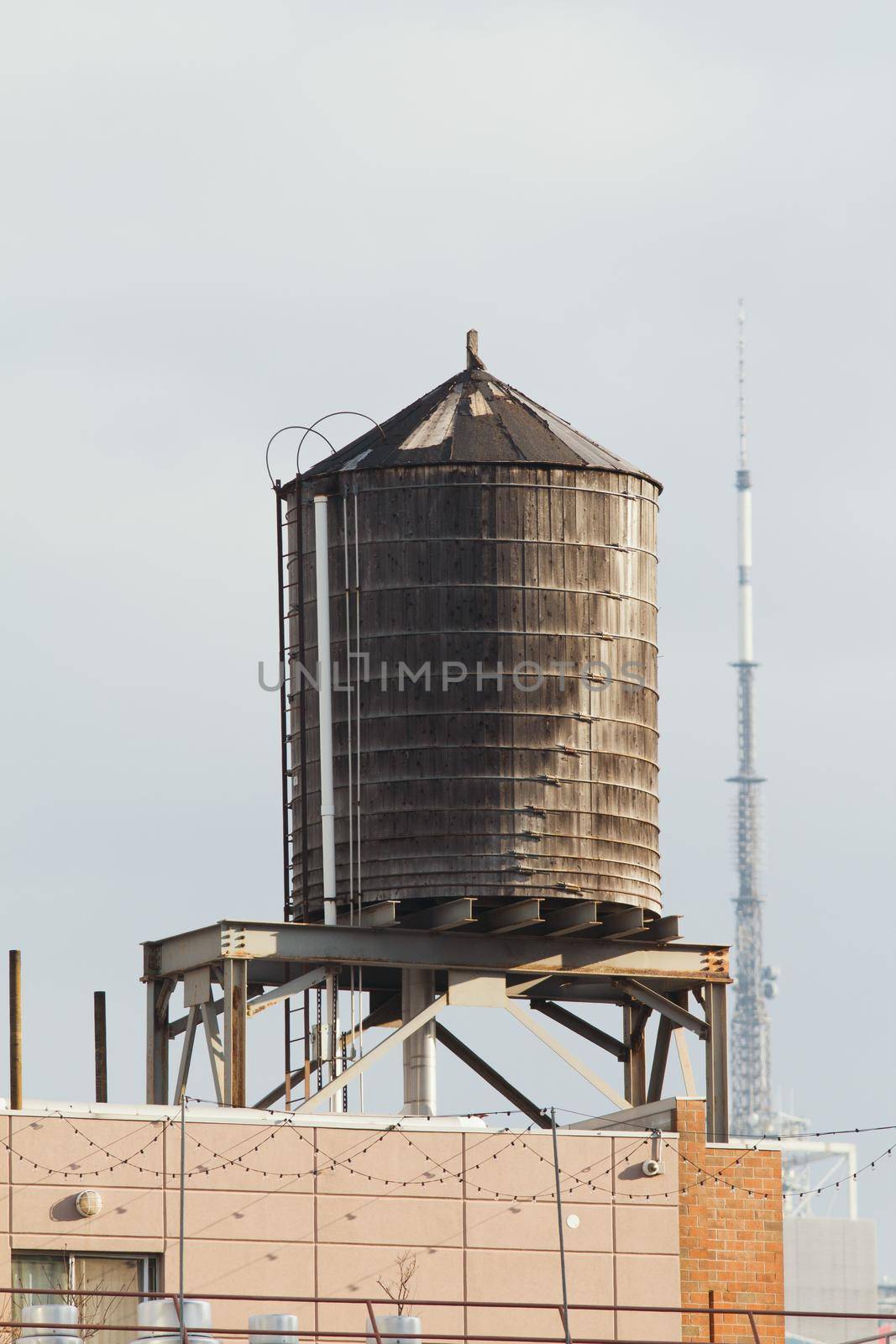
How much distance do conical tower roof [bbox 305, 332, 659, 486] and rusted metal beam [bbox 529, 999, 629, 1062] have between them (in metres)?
6.86

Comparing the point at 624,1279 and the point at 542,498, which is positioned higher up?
the point at 542,498

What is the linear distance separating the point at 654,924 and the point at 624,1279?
4593 millimetres

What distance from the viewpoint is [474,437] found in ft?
120

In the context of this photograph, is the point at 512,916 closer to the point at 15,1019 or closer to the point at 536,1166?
the point at 536,1166

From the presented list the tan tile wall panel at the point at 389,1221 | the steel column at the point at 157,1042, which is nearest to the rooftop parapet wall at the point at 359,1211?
the tan tile wall panel at the point at 389,1221

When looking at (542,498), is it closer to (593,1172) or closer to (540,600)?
(540,600)

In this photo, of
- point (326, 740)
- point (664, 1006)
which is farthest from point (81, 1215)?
point (664, 1006)

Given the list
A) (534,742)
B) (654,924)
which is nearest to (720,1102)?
(654,924)

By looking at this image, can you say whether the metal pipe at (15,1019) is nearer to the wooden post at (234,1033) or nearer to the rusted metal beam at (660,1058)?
the wooden post at (234,1033)

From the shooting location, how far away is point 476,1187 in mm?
34188

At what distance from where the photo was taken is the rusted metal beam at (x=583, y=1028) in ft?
127

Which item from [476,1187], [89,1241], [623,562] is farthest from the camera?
[623,562]

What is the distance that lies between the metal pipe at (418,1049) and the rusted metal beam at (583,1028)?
2401 millimetres

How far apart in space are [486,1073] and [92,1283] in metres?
7.39
